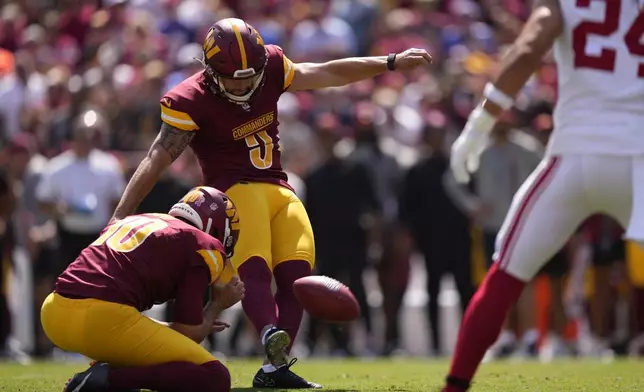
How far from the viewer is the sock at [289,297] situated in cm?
668

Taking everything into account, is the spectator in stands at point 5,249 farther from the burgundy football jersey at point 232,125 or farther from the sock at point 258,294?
the sock at point 258,294

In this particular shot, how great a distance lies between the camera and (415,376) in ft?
25.8

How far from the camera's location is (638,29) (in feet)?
17.0

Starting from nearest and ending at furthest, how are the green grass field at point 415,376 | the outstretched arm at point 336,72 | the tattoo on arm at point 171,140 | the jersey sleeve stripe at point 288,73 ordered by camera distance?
the tattoo on arm at point 171,140 < the green grass field at point 415,376 < the jersey sleeve stripe at point 288,73 < the outstretched arm at point 336,72

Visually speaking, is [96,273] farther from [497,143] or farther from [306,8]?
[306,8]

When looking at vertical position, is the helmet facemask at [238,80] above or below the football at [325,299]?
above

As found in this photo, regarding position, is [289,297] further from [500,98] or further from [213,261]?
[500,98]

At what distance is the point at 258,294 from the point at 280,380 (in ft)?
1.61

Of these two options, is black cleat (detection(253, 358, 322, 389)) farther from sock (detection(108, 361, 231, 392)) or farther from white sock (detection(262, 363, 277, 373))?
sock (detection(108, 361, 231, 392))

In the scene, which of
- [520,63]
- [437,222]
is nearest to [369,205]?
[437,222]

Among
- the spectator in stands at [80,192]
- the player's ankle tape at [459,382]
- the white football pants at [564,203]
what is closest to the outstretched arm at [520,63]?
the white football pants at [564,203]

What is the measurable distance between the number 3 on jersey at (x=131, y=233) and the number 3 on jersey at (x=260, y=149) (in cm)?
112

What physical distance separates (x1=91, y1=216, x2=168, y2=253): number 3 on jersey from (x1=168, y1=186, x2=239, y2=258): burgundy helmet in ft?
0.55

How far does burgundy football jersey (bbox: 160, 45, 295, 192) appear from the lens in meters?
6.66
